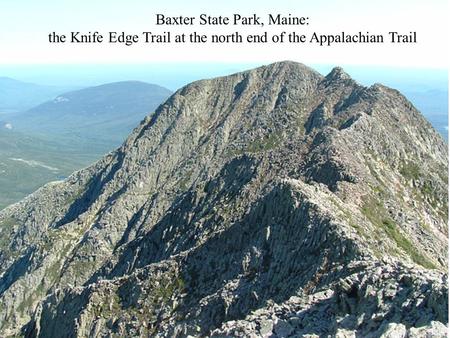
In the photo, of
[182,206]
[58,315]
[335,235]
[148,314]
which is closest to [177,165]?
[182,206]

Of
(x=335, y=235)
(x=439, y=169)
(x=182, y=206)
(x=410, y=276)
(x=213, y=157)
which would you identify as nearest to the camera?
(x=410, y=276)

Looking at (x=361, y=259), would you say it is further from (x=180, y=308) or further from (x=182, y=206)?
(x=182, y=206)

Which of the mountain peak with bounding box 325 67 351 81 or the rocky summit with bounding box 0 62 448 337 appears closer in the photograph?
the rocky summit with bounding box 0 62 448 337

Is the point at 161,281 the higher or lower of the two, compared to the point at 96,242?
higher

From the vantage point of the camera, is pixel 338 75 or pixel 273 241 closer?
pixel 273 241

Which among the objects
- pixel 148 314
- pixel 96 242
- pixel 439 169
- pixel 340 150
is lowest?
pixel 96 242

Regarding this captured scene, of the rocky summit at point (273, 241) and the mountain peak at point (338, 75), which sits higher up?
the mountain peak at point (338, 75)

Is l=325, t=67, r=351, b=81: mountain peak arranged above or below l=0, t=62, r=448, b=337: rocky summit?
above

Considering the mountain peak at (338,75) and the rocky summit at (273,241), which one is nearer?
the rocky summit at (273,241)
